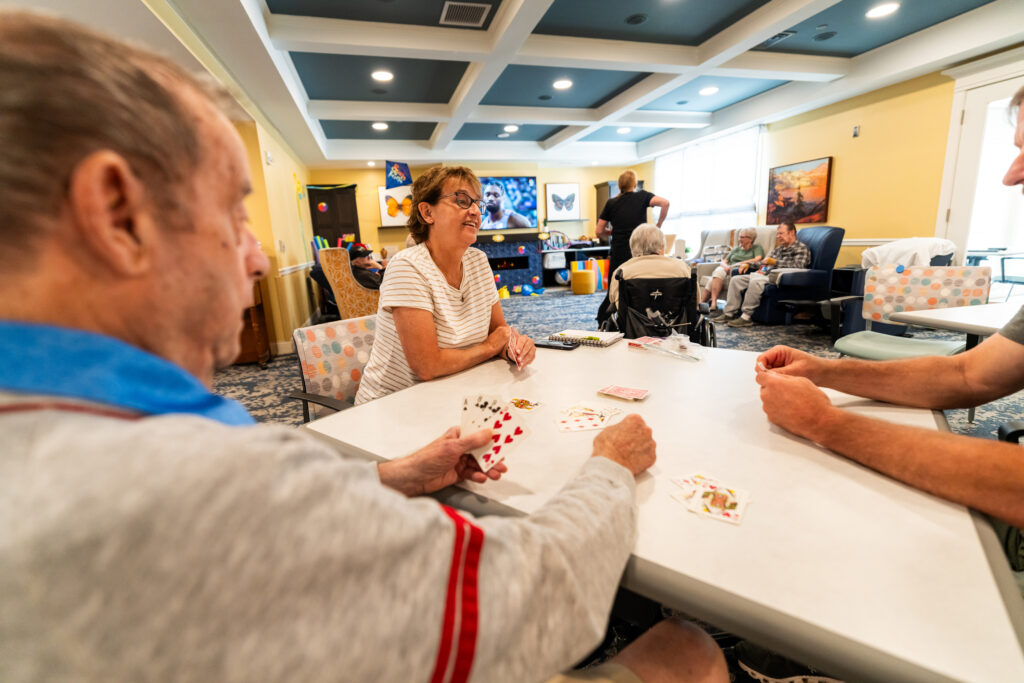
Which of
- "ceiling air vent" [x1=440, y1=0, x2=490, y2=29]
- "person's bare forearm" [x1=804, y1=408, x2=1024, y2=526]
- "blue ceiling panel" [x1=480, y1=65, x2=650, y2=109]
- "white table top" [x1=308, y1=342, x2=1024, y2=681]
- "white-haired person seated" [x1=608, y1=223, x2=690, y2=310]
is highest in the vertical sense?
"blue ceiling panel" [x1=480, y1=65, x2=650, y2=109]

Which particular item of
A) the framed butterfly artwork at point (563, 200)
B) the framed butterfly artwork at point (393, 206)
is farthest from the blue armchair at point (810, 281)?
the framed butterfly artwork at point (393, 206)

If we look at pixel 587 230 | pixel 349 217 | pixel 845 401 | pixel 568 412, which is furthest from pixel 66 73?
pixel 587 230

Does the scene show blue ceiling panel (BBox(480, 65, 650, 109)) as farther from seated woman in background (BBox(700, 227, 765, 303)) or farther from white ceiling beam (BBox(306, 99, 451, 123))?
seated woman in background (BBox(700, 227, 765, 303))

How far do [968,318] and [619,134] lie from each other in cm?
787

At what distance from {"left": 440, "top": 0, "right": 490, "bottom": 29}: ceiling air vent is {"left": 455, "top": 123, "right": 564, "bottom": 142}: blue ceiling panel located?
341 cm

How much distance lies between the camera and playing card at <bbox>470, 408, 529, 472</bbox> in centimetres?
84

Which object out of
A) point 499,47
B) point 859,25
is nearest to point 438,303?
point 499,47

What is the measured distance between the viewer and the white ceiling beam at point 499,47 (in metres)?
3.49

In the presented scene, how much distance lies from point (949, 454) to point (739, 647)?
0.51 meters

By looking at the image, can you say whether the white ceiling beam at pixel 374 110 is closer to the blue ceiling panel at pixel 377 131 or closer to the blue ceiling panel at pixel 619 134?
the blue ceiling panel at pixel 377 131

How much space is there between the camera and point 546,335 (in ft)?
17.2

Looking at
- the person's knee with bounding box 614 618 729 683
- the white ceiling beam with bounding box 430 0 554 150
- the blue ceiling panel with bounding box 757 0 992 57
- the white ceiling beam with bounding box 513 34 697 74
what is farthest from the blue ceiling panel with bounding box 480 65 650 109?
the person's knee with bounding box 614 618 729 683

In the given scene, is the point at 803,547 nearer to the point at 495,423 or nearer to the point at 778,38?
the point at 495,423

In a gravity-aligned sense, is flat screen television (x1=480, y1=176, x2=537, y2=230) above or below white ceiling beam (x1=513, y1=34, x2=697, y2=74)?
below
